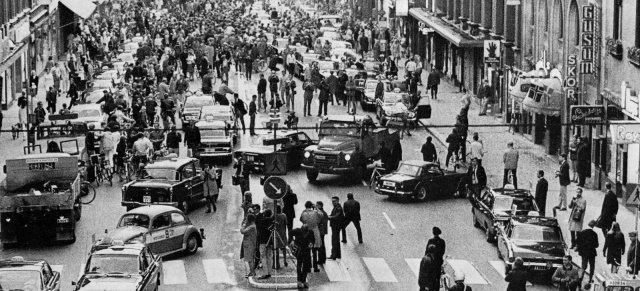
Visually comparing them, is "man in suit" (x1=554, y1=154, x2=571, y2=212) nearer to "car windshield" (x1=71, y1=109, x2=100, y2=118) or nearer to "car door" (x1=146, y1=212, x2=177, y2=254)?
"car door" (x1=146, y1=212, x2=177, y2=254)

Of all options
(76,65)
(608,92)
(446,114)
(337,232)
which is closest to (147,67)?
(76,65)

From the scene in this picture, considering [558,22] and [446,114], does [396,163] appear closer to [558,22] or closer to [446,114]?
[558,22]

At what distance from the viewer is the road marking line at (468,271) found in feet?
101

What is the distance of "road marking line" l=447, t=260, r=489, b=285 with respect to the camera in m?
30.9

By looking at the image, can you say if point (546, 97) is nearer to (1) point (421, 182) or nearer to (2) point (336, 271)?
(1) point (421, 182)

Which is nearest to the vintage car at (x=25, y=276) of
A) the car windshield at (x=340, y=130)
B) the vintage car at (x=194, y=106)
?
the car windshield at (x=340, y=130)

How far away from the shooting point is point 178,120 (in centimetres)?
5572

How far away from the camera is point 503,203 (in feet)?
113

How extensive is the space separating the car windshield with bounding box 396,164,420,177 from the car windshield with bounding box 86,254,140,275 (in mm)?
13856

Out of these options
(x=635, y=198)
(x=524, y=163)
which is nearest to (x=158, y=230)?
(x=635, y=198)

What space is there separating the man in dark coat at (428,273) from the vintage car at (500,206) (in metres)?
5.82

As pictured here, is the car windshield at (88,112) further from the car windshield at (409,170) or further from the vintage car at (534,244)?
the vintage car at (534,244)

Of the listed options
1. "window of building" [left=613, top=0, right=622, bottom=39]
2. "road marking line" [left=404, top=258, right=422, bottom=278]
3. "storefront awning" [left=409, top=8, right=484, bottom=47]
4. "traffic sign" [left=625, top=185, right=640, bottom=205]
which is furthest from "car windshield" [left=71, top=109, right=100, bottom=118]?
"traffic sign" [left=625, top=185, right=640, bottom=205]

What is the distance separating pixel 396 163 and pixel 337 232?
10.6 m
